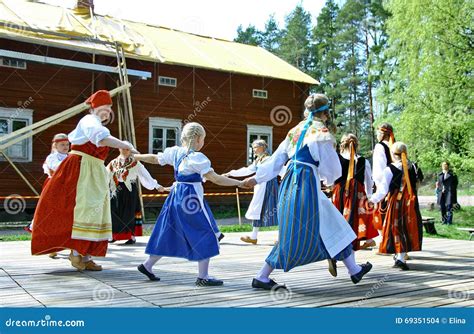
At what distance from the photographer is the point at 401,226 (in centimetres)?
556

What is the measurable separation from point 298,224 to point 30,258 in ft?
10.8

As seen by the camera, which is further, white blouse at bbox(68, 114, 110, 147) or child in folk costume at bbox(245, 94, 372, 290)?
white blouse at bbox(68, 114, 110, 147)

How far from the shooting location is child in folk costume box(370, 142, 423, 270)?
216 inches

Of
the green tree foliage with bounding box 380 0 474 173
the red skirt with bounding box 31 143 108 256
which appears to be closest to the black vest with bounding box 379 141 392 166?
the red skirt with bounding box 31 143 108 256

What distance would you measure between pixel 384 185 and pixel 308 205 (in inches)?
75.8

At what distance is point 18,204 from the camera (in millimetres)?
12953

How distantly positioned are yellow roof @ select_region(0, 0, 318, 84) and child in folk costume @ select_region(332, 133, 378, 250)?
7.92 m

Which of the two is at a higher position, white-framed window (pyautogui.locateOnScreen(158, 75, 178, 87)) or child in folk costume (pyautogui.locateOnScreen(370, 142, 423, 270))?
white-framed window (pyautogui.locateOnScreen(158, 75, 178, 87))

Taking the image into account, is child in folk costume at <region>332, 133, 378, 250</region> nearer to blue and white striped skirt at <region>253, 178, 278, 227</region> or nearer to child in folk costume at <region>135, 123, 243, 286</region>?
blue and white striped skirt at <region>253, 178, 278, 227</region>
